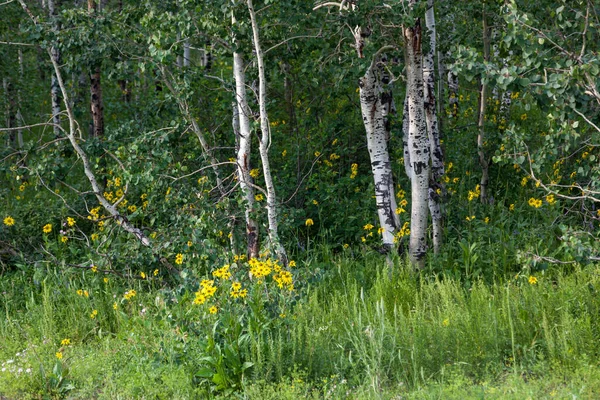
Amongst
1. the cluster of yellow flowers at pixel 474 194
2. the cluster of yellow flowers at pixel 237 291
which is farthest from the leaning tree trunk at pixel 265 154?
the cluster of yellow flowers at pixel 474 194

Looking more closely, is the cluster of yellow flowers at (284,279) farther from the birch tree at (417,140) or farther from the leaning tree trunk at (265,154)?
the birch tree at (417,140)

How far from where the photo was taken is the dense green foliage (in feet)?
16.0

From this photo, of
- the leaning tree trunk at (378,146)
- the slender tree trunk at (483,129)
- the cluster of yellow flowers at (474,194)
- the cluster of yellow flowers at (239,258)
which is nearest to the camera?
the cluster of yellow flowers at (239,258)

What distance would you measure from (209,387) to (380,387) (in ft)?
3.77

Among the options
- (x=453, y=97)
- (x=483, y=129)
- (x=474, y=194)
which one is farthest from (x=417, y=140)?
(x=453, y=97)

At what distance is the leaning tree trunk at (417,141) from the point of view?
6527mm

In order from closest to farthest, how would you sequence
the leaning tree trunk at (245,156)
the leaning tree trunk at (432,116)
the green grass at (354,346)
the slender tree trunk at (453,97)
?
1. the green grass at (354,346)
2. the leaning tree trunk at (245,156)
3. the leaning tree trunk at (432,116)
4. the slender tree trunk at (453,97)

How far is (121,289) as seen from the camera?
6.75m

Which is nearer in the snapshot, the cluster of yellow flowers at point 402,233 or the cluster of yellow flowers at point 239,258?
the cluster of yellow flowers at point 239,258

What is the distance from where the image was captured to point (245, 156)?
658 centimetres

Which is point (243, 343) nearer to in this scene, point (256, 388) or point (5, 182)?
point (256, 388)

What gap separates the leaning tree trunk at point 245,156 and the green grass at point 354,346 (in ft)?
2.64

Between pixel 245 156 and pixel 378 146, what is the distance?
1.32 m

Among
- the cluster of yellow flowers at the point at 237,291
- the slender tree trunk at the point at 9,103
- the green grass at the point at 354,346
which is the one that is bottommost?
the green grass at the point at 354,346
